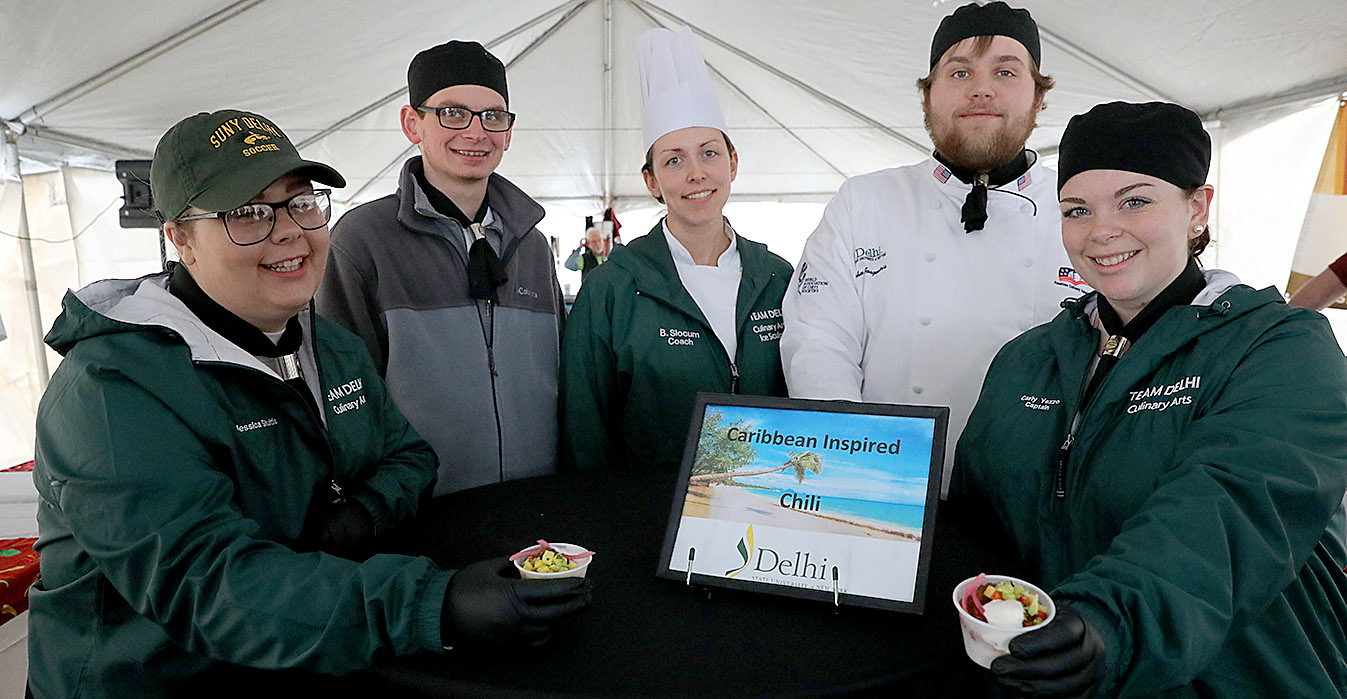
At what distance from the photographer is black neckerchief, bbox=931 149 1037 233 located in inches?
79.0

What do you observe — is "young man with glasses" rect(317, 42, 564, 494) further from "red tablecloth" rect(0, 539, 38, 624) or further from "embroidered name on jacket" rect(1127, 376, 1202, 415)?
"embroidered name on jacket" rect(1127, 376, 1202, 415)

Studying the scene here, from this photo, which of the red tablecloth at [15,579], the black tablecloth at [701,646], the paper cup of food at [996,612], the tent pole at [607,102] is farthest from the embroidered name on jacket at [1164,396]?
the tent pole at [607,102]

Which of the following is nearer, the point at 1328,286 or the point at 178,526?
the point at 178,526

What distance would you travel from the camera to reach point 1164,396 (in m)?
1.28

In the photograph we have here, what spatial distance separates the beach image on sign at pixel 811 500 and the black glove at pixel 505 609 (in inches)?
10.8

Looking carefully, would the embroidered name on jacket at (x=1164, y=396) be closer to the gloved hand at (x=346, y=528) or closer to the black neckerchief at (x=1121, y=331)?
the black neckerchief at (x=1121, y=331)

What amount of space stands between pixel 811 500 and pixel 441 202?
148 cm

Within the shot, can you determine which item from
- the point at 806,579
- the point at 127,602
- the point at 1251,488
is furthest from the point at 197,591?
the point at 1251,488

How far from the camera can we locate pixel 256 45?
520 cm

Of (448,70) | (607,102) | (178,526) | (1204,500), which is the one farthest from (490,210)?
(607,102)

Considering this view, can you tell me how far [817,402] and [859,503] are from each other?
0.19 metres

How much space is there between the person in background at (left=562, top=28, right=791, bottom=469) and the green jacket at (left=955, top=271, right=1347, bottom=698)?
34.8 inches

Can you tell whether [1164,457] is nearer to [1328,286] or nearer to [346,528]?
[346,528]

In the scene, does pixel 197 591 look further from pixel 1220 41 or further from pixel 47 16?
pixel 1220 41
